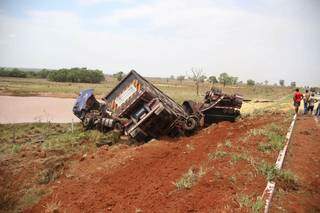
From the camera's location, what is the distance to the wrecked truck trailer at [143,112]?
11388mm

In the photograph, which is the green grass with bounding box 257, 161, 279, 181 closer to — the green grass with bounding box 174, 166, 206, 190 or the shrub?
the green grass with bounding box 174, 166, 206, 190

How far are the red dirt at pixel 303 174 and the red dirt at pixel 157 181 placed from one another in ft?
1.42

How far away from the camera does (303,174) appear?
7109 mm

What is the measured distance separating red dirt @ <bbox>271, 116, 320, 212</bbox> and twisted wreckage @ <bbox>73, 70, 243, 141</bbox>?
12.5 feet

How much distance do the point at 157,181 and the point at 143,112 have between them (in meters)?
4.86

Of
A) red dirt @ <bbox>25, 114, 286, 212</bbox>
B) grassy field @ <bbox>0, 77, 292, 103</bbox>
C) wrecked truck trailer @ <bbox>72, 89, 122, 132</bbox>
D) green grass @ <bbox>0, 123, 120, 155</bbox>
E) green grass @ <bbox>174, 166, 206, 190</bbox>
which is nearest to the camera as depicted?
red dirt @ <bbox>25, 114, 286, 212</bbox>

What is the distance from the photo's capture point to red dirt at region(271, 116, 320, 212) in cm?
548

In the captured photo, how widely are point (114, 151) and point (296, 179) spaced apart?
20.4 feet

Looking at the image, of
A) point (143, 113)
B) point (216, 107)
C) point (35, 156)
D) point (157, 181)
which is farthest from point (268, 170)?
point (35, 156)

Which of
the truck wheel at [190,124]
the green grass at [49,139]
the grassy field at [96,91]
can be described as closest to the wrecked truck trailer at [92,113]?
the green grass at [49,139]

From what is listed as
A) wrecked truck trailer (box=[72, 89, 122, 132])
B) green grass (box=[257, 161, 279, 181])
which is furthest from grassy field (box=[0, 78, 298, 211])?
green grass (box=[257, 161, 279, 181])

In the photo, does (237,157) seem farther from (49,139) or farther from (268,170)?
(49,139)

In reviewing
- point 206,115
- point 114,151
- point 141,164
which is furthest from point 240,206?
point 206,115

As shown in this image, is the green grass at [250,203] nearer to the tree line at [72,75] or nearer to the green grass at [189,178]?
the green grass at [189,178]
